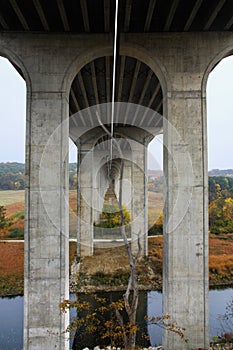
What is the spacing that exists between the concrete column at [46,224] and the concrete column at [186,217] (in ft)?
11.3

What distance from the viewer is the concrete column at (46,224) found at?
976 centimetres

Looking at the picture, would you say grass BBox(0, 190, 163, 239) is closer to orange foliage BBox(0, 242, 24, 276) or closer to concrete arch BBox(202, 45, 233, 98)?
orange foliage BBox(0, 242, 24, 276)

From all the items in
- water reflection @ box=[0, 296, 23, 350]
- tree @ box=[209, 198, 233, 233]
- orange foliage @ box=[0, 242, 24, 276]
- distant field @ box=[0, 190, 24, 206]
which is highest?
distant field @ box=[0, 190, 24, 206]

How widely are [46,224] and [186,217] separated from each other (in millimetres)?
4590

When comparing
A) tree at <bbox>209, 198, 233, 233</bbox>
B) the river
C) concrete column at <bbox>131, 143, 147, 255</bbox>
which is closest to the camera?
the river

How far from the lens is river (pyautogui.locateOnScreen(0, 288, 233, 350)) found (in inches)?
522

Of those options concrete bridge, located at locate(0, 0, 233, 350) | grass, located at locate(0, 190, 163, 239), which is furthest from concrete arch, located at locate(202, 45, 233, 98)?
grass, located at locate(0, 190, 163, 239)

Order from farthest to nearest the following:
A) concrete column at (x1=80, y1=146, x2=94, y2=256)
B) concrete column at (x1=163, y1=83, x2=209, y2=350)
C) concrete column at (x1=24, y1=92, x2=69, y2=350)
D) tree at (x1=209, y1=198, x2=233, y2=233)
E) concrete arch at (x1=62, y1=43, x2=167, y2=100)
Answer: tree at (x1=209, y1=198, x2=233, y2=233) < concrete column at (x1=80, y1=146, x2=94, y2=256) < concrete arch at (x1=62, y1=43, x2=167, y2=100) < concrete column at (x1=163, y1=83, x2=209, y2=350) < concrete column at (x1=24, y1=92, x2=69, y2=350)

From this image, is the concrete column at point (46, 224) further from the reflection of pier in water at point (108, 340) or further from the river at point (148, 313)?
the river at point (148, 313)

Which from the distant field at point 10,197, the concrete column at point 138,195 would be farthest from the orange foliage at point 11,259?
the distant field at point 10,197

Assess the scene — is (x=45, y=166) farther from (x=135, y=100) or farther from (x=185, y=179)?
(x=135, y=100)

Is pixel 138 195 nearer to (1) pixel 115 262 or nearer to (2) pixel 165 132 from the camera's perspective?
(1) pixel 115 262

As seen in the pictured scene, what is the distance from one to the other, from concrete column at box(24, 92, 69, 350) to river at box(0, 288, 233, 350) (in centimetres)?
396

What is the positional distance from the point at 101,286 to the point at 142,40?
15270 mm
